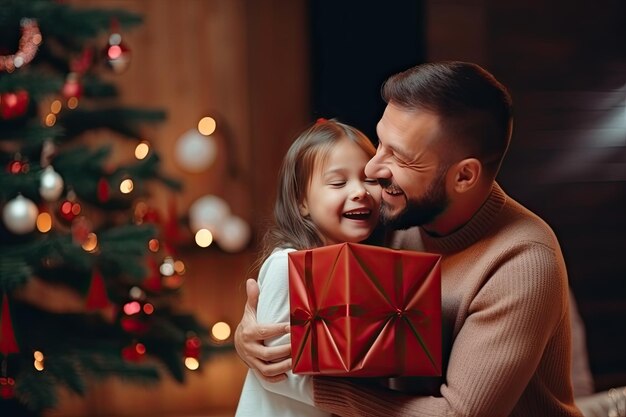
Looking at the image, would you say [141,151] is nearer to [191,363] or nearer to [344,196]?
[191,363]

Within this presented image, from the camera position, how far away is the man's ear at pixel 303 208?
1.74 metres

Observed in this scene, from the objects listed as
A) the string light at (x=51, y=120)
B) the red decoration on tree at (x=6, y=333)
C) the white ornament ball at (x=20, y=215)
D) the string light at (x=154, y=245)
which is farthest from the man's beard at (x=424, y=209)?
the string light at (x=154, y=245)

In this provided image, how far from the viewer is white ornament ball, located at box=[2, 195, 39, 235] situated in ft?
9.37

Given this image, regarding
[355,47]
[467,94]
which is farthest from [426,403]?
[355,47]

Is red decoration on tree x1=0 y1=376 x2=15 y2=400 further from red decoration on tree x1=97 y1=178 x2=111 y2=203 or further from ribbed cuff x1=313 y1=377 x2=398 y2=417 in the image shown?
ribbed cuff x1=313 y1=377 x2=398 y2=417

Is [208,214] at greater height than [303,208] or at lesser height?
lesser

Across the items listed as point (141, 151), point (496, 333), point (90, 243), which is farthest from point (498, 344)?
point (141, 151)

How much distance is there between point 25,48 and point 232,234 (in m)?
1.58

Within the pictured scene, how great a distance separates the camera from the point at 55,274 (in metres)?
3.17

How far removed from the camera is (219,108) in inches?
178

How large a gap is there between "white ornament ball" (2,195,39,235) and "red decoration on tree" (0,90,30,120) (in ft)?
0.87

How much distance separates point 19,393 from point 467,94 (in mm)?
2086

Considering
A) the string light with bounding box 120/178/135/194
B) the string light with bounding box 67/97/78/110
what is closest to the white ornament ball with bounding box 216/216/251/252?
the string light with bounding box 120/178/135/194

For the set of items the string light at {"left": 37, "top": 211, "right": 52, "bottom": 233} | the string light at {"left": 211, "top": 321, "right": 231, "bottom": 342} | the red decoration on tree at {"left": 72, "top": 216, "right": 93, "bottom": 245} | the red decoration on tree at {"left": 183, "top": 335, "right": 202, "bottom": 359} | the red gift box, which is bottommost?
the string light at {"left": 211, "top": 321, "right": 231, "bottom": 342}
